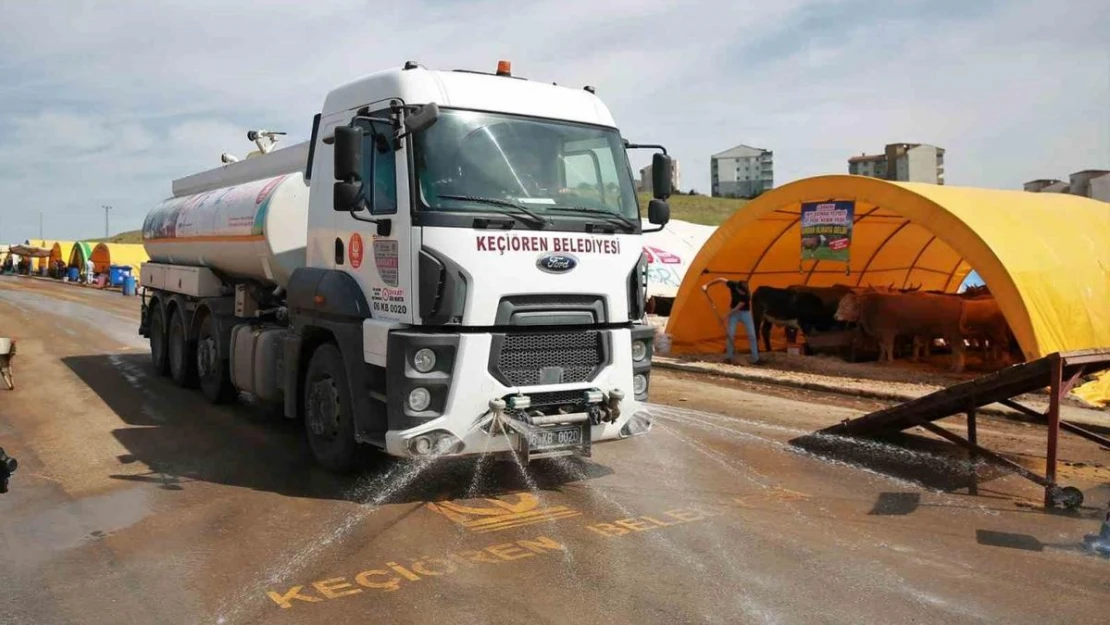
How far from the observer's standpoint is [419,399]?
258 inches

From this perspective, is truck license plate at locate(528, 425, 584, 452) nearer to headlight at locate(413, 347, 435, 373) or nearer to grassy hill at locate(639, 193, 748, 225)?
headlight at locate(413, 347, 435, 373)

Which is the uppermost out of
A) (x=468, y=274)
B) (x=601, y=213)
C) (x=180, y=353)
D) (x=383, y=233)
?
(x=601, y=213)

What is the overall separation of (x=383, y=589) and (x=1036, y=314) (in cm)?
1017

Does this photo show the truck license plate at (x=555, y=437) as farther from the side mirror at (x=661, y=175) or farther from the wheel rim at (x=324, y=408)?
the side mirror at (x=661, y=175)

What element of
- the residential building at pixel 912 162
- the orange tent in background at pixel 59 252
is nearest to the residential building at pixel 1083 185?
the residential building at pixel 912 162

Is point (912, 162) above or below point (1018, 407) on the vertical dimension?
above

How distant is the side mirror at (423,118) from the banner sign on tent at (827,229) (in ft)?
34.3

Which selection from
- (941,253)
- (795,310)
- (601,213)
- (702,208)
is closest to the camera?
(601,213)

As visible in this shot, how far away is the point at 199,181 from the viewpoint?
1288 cm

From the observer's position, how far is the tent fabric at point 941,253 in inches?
488

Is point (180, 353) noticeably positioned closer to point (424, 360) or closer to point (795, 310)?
point (424, 360)

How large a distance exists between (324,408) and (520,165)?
2.70 m

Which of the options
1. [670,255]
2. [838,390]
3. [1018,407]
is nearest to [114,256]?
[670,255]

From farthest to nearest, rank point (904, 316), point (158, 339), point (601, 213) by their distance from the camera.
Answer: point (904, 316)
point (158, 339)
point (601, 213)
